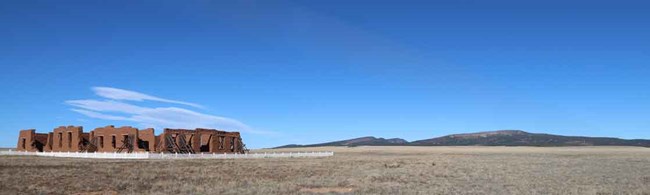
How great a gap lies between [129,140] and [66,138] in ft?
43.2

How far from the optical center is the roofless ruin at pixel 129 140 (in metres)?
65.4

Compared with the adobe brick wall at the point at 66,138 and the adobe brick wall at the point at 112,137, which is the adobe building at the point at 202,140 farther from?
the adobe brick wall at the point at 66,138

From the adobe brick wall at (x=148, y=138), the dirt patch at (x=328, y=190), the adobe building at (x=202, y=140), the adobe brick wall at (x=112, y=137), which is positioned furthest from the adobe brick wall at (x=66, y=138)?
the dirt patch at (x=328, y=190)

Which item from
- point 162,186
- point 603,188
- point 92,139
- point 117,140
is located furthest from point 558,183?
point 92,139

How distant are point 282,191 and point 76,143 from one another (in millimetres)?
56613

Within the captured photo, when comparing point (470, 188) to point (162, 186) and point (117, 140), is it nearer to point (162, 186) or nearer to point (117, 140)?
point (162, 186)

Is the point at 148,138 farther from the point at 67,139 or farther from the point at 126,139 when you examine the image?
the point at 67,139

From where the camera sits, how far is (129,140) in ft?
218

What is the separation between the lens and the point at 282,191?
23359 millimetres

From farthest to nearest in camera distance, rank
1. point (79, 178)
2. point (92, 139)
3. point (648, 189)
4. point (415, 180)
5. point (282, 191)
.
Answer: point (92, 139), point (415, 180), point (79, 178), point (648, 189), point (282, 191)

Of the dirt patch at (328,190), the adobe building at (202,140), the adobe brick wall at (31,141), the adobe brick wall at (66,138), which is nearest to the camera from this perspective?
the dirt patch at (328,190)

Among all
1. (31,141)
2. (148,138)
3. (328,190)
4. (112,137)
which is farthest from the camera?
(31,141)

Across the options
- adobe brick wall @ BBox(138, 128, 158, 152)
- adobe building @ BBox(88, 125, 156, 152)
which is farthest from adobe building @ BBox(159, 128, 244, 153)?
adobe building @ BBox(88, 125, 156, 152)

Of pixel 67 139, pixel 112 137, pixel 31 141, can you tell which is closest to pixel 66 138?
pixel 67 139
